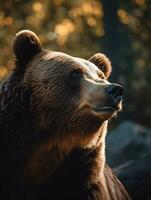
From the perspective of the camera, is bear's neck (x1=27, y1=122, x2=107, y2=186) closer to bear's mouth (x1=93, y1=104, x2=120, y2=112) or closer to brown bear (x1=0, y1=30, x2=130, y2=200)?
brown bear (x1=0, y1=30, x2=130, y2=200)

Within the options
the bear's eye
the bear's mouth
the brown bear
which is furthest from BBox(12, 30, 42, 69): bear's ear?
the bear's mouth

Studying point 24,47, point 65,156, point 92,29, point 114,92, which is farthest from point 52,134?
point 92,29

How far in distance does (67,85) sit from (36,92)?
0.29 m

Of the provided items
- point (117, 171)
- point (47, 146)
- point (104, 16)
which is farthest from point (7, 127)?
point (104, 16)

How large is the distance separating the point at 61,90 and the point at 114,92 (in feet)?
2.18

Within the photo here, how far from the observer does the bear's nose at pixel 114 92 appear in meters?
6.15

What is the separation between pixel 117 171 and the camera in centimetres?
901

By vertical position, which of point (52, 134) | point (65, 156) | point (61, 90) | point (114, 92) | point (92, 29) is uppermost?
point (114, 92)

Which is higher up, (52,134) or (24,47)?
(24,47)

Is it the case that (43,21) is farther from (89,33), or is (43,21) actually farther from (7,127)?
(7,127)

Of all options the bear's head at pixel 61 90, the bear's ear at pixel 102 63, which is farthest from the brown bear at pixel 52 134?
the bear's ear at pixel 102 63

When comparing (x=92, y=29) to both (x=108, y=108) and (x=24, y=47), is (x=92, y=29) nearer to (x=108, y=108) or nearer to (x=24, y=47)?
(x=24, y=47)

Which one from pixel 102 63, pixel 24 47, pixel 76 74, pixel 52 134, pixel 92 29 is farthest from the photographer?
pixel 92 29

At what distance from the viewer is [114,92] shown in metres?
6.18
